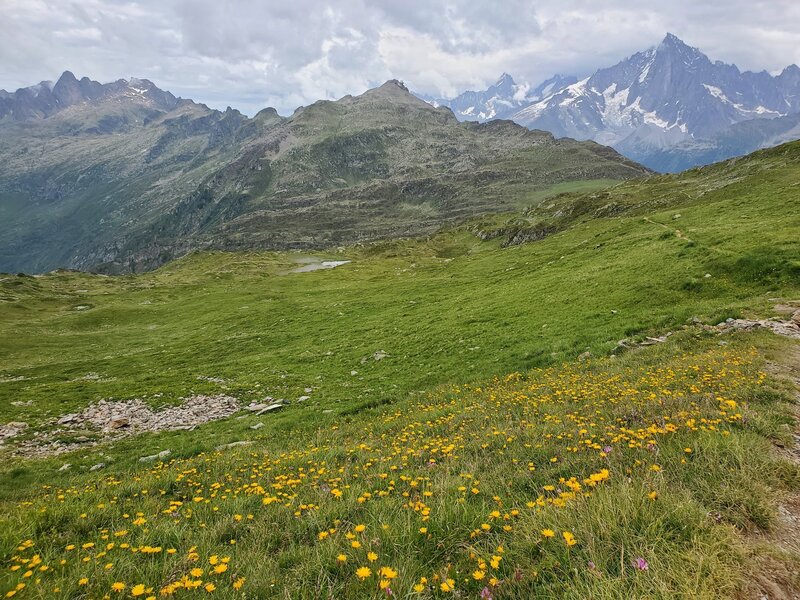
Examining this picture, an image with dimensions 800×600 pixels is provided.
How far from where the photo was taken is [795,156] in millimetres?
57969

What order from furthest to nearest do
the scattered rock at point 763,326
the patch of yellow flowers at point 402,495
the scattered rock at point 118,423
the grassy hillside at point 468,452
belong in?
the scattered rock at point 118,423, the scattered rock at point 763,326, the patch of yellow flowers at point 402,495, the grassy hillside at point 468,452

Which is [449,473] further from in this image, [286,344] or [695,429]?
[286,344]

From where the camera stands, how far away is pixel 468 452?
9.88 metres

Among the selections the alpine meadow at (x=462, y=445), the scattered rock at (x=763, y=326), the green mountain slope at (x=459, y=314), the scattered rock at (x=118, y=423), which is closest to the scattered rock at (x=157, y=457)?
the alpine meadow at (x=462, y=445)

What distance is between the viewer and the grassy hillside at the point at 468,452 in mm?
4992

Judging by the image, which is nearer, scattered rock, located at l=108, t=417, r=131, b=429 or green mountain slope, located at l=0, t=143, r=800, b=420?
scattered rock, located at l=108, t=417, r=131, b=429

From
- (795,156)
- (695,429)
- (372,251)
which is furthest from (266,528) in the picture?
(372,251)

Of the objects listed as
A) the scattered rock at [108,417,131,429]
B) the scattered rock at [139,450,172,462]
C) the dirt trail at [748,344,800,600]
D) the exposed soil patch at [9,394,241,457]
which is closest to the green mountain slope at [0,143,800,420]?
the exposed soil patch at [9,394,241,457]

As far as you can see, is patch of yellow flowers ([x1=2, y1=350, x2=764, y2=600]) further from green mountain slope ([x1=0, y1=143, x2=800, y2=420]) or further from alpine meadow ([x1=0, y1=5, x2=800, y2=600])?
green mountain slope ([x1=0, y1=143, x2=800, y2=420])

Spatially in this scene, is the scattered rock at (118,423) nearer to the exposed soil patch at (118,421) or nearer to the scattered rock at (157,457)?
the exposed soil patch at (118,421)

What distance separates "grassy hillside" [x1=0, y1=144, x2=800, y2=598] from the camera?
499cm

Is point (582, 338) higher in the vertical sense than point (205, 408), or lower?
higher

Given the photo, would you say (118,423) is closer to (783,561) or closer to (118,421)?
(118,421)

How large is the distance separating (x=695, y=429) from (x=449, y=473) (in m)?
4.75
